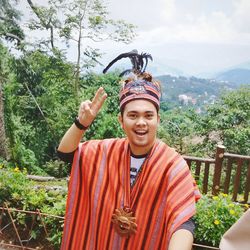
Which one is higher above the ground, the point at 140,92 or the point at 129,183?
the point at 140,92

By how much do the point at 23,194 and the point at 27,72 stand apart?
12.4 m

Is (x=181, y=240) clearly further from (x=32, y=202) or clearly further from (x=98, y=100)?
(x=32, y=202)

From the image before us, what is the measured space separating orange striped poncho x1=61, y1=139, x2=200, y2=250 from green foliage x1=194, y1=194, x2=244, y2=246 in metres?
1.78

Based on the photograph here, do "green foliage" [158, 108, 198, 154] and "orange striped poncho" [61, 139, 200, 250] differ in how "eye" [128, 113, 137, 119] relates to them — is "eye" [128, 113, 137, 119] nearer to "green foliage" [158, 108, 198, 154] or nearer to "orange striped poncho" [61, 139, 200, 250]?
"orange striped poncho" [61, 139, 200, 250]

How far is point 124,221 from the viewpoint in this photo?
6.30 feet

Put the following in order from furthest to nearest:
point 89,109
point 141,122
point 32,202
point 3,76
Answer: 1. point 3,76
2. point 32,202
3. point 89,109
4. point 141,122

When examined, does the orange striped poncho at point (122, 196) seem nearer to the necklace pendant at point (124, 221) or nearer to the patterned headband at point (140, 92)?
the necklace pendant at point (124, 221)

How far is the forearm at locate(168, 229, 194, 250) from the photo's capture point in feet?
5.20

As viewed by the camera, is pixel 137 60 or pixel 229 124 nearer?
pixel 137 60

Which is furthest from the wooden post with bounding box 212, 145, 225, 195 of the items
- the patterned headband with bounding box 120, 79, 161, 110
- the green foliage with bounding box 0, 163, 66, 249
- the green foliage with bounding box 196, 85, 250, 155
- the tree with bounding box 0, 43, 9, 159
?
the tree with bounding box 0, 43, 9, 159

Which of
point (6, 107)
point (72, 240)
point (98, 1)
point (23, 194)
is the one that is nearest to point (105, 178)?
point (72, 240)

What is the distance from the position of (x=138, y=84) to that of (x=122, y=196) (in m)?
0.61

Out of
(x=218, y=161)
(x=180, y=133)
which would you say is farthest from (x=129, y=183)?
(x=180, y=133)

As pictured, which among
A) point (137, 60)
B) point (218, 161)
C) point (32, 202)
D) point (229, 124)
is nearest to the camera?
point (137, 60)
